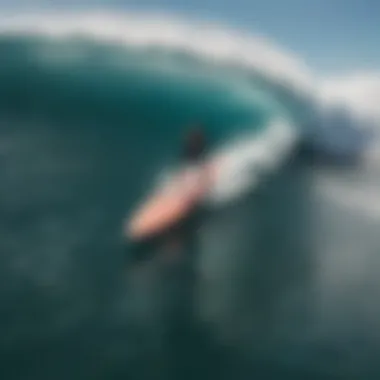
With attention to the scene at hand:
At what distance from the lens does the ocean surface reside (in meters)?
1.39

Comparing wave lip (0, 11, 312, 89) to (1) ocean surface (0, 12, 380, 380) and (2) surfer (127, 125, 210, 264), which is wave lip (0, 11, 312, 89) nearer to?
(1) ocean surface (0, 12, 380, 380)

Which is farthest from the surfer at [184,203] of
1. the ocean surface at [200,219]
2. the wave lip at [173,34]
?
the wave lip at [173,34]

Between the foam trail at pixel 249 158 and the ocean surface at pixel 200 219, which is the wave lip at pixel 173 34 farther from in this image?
the foam trail at pixel 249 158

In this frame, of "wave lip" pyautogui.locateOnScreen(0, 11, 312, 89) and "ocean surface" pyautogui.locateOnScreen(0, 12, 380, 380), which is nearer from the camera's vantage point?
"ocean surface" pyautogui.locateOnScreen(0, 12, 380, 380)

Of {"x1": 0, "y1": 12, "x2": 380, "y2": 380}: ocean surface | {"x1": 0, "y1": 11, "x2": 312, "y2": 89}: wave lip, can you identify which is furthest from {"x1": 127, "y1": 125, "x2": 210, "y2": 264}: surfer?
{"x1": 0, "y1": 11, "x2": 312, "y2": 89}: wave lip

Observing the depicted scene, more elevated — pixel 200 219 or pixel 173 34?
pixel 173 34

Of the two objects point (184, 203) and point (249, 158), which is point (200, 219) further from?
point (249, 158)

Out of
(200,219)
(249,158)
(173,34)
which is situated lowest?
(200,219)

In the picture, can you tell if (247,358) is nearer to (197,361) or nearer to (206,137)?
(197,361)

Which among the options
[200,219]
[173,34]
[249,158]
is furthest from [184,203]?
[173,34]

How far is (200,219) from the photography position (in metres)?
1.47

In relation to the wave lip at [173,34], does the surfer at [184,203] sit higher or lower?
lower

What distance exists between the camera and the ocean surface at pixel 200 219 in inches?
54.7

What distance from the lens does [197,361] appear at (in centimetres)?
138
